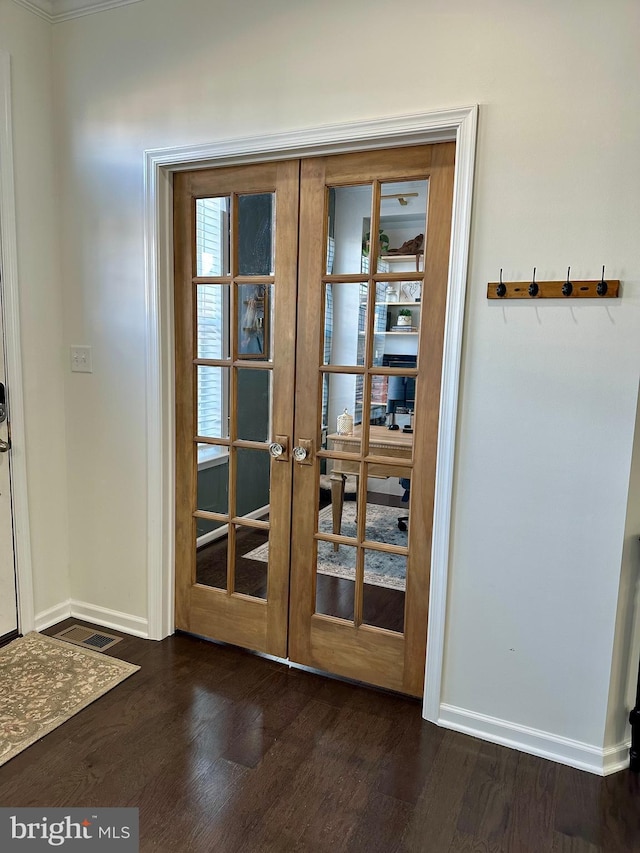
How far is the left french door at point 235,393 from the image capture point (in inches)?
92.0

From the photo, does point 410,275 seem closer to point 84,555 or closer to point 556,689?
point 556,689

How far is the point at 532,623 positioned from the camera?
6.47ft

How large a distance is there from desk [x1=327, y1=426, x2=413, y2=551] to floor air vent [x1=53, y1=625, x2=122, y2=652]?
46.6 inches

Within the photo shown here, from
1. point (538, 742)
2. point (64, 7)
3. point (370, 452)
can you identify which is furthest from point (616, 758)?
point (64, 7)

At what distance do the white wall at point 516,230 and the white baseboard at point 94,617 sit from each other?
58.4 inches

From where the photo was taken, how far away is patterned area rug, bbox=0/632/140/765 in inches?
80.1

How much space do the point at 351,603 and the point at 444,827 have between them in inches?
32.8

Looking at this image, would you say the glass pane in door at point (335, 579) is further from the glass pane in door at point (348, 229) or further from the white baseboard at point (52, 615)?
the white baseboard at point (52, 615)

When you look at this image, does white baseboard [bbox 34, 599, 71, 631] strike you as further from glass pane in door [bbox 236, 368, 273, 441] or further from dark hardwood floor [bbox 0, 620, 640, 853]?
glass pane in door [bbox 236, 368, 273, 441]

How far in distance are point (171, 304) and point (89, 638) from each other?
1.59 m

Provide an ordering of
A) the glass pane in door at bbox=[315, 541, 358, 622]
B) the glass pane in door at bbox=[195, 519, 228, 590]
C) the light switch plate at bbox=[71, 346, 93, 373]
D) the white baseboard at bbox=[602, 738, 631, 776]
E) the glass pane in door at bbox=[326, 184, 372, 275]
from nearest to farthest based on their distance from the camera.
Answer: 1. the white baseboard at bbox=[602, 738, 631, 776]
2. the glass pane in door at bbox=[326, 184, 372, 275]
3. the glass pane in door at bbox=[315, 541, 358, 622]
4. the glass pane in door at bbox=[195, 519, 228, 590]
5. the light switch plate at bbox=[71, 346, 93, 373]

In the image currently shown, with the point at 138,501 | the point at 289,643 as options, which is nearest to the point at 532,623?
the point at 289,643
